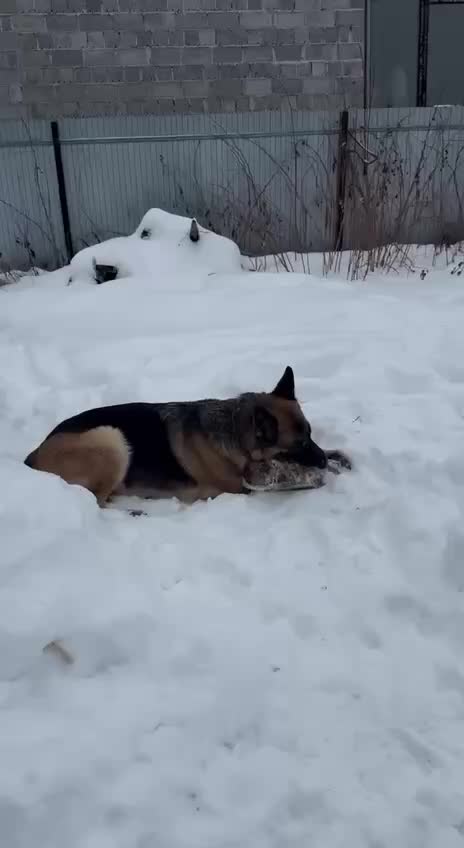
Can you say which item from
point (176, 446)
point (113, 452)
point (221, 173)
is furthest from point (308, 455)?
point (221, 173)

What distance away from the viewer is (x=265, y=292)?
627 centimetres

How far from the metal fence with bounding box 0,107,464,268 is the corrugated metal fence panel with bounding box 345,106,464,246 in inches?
0.7

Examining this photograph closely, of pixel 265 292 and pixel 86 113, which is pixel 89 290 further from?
pixel 86 113

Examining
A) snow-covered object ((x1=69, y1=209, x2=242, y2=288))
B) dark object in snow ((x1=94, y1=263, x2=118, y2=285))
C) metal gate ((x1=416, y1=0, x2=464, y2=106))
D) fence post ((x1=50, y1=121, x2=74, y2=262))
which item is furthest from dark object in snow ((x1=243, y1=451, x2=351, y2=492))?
metal gate ((x1=416, y1=0, x2=464, y2=106))

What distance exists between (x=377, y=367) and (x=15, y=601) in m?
2.98

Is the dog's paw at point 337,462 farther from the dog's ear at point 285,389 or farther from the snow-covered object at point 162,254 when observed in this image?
the snow-covered object at point 162,254

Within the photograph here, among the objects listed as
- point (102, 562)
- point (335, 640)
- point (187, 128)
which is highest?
point (187, 128)

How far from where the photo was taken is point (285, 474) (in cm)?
341

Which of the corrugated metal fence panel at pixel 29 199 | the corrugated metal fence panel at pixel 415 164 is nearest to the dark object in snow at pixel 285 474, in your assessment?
the corrugated metal fence panel at pixel 415 164

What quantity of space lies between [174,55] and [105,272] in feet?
15.7

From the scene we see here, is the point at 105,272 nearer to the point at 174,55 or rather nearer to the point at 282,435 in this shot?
the point at 282,435

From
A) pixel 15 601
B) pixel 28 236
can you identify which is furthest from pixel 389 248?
pixel 15 601

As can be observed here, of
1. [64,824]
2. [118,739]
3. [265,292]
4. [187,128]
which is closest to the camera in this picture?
[64,824]

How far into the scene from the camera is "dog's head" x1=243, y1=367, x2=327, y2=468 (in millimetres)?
3389
